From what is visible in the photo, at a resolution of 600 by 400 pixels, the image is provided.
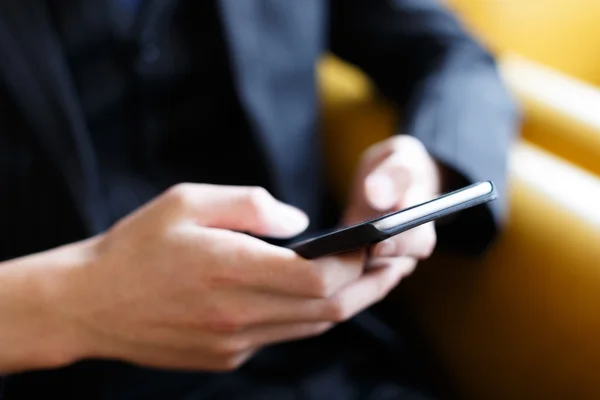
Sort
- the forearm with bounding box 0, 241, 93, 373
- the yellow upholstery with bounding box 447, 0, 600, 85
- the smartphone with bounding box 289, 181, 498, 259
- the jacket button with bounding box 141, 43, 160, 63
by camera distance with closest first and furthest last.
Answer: the smartphone with bounding box 289, 181, 498, 259, the forearm with bounding box 0, 241, 93, 373, the jacket button with bounding box 141, 43, 160, 63, the yellow upholstery with bounding box 447, 0, 600, 85

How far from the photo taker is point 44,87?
1.71ft

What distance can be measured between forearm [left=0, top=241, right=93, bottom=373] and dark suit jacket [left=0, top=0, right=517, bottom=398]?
9 centimetres

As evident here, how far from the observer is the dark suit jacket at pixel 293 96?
20.6 inches

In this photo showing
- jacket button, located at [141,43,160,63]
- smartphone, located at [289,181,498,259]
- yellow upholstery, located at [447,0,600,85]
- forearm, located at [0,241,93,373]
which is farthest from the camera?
yellow upholstery, located at [447,0,600,85]

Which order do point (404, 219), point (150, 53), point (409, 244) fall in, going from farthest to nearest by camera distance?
1. point (150, 53)
2. point (409, 244)
3. point (404, 219)

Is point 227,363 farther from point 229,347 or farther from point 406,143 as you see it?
point 406,143

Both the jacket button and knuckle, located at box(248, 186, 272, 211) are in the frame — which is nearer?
knuckle, located at box(248, 186, 272, 211)

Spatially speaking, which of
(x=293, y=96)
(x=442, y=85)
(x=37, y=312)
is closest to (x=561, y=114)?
(x=442, y=85)

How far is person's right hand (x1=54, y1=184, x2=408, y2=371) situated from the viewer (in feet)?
1.38

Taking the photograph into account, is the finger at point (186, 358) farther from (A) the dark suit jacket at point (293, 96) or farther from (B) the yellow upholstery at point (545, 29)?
(B) the yellow upholstery at point (545, 29)

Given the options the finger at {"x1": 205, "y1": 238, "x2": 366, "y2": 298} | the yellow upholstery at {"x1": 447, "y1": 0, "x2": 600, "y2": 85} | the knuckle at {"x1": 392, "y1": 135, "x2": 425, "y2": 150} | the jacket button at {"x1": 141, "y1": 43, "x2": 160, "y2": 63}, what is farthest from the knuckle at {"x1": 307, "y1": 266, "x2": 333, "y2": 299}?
the yellow upholstery at {"x1": 447, "y1": 0, "x2": 600, "y2": 85}

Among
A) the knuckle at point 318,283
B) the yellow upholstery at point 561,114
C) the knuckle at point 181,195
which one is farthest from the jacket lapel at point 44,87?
the yellow upholstery at point 561,114

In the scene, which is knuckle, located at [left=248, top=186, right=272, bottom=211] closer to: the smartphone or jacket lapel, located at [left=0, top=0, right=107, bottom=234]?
the smartphone

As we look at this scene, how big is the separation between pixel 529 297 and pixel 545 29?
40 centimetres
